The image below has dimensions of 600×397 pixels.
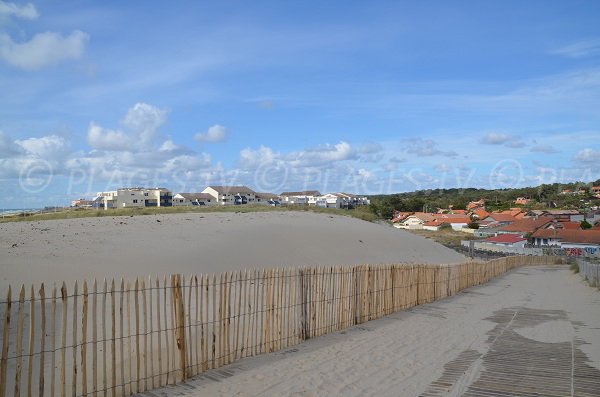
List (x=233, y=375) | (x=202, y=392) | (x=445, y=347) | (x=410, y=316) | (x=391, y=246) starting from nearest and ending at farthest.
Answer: (x=202, y=392)
(x=233, y=375)
(x=445, y=347)
(x=410, y=316)
(x=391, y=246)

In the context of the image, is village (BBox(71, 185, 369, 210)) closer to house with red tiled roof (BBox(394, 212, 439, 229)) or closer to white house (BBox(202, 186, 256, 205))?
white house (BBox(202, 186, 256, 205))

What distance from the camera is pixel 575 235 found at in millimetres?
72750

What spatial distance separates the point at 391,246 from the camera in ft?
132

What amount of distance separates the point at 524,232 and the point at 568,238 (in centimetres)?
1425

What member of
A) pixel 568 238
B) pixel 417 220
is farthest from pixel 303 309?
pixel 417 220

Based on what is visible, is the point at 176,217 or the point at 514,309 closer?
the point at 514,309

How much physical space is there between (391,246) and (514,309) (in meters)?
21.6

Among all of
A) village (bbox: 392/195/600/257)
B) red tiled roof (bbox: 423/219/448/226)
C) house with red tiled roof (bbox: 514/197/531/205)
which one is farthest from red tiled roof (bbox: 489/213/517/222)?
house with red tiled roof (bbox: 514/197/531/205)

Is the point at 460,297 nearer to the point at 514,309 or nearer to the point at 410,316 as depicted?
the point at 514,309

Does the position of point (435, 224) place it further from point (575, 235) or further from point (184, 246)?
point (184, 246)

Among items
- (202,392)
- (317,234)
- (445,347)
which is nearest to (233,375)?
(202,392)

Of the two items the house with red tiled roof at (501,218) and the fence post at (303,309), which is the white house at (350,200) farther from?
the fence post at (303,309)

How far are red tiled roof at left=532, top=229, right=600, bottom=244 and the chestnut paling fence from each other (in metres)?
62.6

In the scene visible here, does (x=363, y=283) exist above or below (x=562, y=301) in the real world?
above
